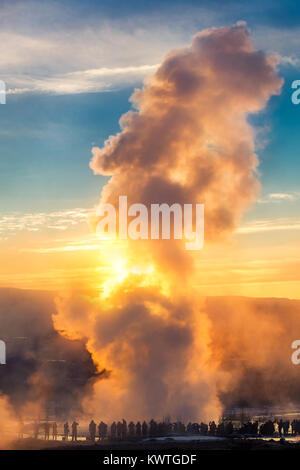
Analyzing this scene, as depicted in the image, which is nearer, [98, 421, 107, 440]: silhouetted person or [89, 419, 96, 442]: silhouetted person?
[98, 421, 107, 440]: silhouetted person

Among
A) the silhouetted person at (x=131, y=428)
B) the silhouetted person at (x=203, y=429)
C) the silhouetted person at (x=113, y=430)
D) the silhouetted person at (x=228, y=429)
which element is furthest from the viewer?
the silhouetted person at (x=228, y=429)

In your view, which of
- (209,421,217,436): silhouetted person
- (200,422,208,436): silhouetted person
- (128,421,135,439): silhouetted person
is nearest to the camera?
(128,421,135,439): silhouetted person

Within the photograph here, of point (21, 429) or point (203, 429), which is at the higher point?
point (21, 429)

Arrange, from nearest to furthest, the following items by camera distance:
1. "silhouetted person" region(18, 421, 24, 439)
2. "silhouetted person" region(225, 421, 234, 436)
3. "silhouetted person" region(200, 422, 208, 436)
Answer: "silhouetted person" region(18, 421, 24, 439) → "silhouetted person" region(200, 422, 208, 436) → "silhouetted person" region(225, 421, 234, 436)

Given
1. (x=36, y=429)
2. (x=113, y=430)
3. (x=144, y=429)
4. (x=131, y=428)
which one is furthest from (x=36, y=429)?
(x=144, y=429)

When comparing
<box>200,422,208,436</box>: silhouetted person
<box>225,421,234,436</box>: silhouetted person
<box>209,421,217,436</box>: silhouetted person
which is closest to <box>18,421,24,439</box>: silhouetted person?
<box>200,422,208,436</box>: silhouetted person

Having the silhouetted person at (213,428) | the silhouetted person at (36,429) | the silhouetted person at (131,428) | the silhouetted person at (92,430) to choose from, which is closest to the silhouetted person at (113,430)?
the silhouetted person at (131,428)

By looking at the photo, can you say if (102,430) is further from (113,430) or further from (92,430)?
(92,430)

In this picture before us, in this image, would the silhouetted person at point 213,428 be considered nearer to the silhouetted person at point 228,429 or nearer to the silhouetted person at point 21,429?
the silhouetted person at point 228,429

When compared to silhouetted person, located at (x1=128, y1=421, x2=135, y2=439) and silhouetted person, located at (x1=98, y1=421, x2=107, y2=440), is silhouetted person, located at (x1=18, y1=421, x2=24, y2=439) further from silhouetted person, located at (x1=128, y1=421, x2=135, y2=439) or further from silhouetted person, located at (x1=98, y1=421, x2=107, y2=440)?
silhouetted person, located at (x1=128, y1=421, x2=135, y2=439)
